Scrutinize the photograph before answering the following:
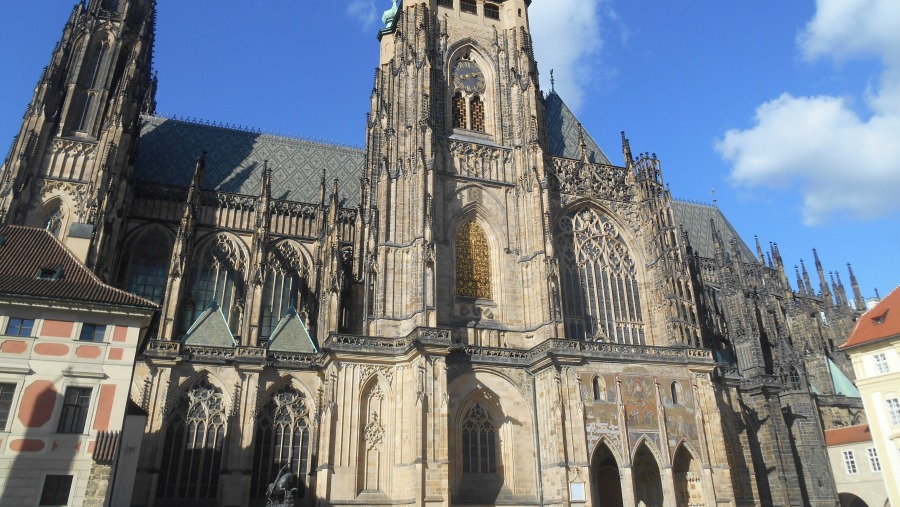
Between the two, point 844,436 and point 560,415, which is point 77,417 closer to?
point 560,415

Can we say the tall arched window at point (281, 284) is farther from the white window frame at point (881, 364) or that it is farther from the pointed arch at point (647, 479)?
the white window frame at point (881, 364)

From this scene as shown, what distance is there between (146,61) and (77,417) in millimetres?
24267

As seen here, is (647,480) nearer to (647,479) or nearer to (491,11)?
(647,479)

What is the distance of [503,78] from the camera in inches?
1335

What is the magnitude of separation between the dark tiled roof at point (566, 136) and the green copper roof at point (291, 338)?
1537cm

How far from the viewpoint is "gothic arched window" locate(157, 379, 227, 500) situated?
979 inches

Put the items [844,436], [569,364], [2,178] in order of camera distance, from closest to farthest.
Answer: [569,364]
[2,178]
[844,436]

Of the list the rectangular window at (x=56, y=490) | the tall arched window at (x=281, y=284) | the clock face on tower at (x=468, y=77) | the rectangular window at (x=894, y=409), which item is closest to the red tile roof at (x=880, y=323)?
the rectangular window at (x=894, y=409)

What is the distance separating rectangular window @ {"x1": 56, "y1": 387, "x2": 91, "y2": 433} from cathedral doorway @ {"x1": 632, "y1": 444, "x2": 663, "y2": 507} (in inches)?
770

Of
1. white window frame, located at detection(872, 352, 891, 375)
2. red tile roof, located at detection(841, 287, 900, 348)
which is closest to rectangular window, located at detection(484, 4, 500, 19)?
red tile roof, located at detection(841, 287, 900, 348)

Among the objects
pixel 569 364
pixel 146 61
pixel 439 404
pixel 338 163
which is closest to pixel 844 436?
pixel 569 364

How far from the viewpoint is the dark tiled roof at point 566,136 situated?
35438 millimetres

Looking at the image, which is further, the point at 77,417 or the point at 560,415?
the point at 560,415

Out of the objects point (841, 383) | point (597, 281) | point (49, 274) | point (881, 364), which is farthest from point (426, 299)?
point (841, 383)
